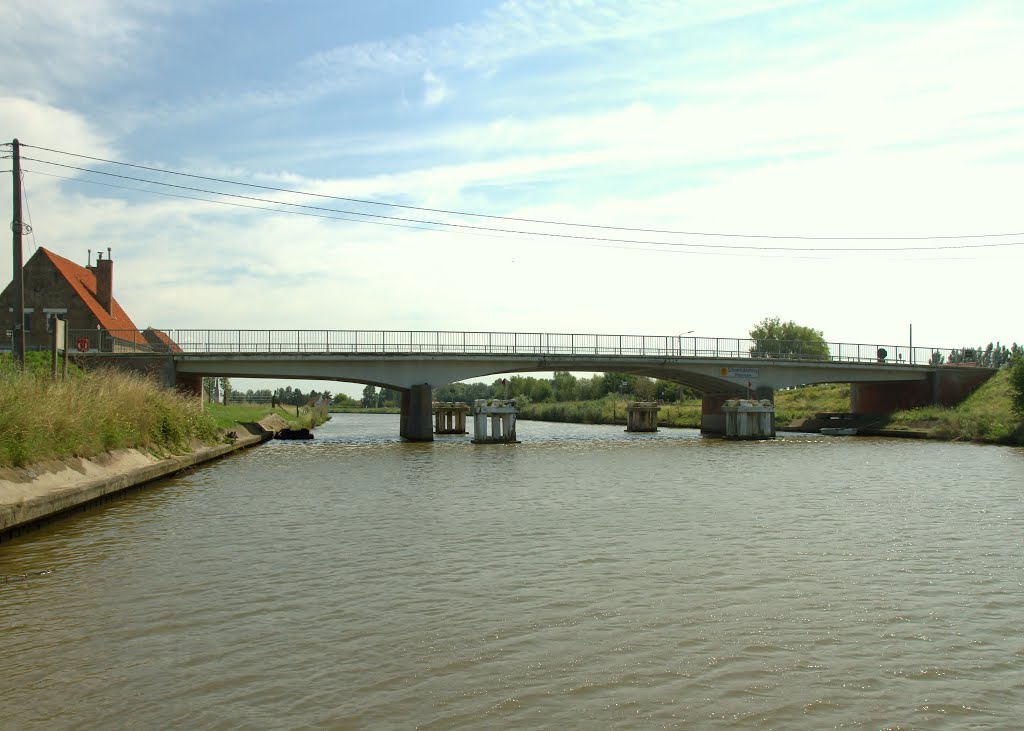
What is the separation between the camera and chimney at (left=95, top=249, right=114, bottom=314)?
59188 mm

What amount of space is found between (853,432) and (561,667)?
195 ft

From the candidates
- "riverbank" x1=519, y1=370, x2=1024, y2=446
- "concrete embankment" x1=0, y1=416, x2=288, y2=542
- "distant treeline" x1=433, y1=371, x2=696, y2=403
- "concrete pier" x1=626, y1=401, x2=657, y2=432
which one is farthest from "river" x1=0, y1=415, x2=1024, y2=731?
"distant treeline" x1=433, y1=371, x2=696, y2=403

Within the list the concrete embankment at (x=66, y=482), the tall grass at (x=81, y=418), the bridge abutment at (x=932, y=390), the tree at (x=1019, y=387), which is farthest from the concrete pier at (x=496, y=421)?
the bridge abutment at (x=932, y=390)

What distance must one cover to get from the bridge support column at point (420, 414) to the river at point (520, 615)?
97.7 ft

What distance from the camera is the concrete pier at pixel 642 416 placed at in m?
76.4

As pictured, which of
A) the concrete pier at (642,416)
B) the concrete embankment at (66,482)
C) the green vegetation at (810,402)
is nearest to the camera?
the concrete embankment at (66,482)

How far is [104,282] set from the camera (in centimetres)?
5975

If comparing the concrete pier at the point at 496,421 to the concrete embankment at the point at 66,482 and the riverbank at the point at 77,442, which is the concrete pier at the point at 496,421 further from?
the concrete embankment at the point at 66,482

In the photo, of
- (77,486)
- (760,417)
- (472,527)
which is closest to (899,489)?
(472,527)

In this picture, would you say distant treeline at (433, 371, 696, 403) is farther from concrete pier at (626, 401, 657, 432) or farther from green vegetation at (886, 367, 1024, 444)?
green vegetation at (886, 367, 1024, 444)

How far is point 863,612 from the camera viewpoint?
979cm

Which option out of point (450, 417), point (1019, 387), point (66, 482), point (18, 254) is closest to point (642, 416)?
point (450, 417)

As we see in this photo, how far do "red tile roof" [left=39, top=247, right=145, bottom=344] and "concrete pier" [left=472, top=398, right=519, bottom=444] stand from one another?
67.1 ft

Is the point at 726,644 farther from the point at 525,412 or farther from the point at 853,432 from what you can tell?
the point at 525,412
